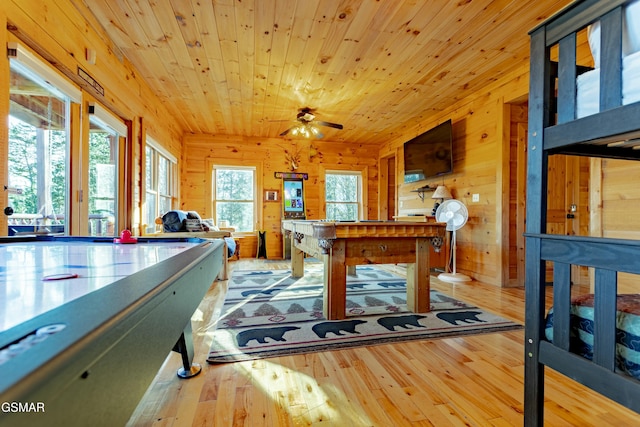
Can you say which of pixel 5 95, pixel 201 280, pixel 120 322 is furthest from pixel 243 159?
pixel 120 322

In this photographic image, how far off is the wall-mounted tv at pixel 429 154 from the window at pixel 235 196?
315cm

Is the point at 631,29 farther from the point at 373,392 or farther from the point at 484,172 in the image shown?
the point at 484,172

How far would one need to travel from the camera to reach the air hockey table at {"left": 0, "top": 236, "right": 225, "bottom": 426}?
10.3 inches

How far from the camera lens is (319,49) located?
2939mm

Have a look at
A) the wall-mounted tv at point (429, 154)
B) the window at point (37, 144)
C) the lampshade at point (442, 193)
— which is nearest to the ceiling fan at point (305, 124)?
the wall-mounted tv at point (429, 154)

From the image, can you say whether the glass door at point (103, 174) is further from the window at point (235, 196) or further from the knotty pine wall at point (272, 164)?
the window at point (235, 196)

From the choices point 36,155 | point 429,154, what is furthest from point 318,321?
point 429,154

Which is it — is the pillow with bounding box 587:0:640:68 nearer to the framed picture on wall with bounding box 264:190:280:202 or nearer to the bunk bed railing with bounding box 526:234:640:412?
the bunk bed railing with bounding box 526:234:640:412

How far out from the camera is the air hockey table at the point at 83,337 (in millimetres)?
262

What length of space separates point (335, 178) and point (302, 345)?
5.08 metres

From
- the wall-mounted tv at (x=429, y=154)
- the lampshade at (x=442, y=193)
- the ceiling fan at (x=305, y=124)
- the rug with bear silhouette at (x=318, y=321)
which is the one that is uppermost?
the ceiling fan at (x=305, y=124)

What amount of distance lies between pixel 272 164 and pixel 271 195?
66 centimetres

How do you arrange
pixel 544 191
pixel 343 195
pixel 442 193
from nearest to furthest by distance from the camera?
pixel 544 191, pixel 442 193, pixel 343 195

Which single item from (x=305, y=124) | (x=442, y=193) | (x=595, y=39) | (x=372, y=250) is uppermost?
(x=305, y=124)
